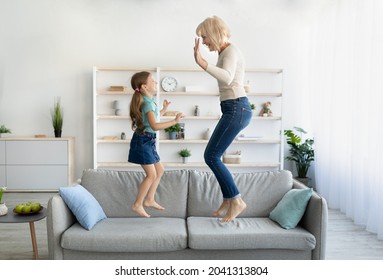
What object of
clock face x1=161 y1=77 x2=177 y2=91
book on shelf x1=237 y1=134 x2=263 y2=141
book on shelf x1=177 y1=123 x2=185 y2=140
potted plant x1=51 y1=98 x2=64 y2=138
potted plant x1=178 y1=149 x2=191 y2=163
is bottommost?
potted plant x1=178 y1=149 x2=191 y2=163

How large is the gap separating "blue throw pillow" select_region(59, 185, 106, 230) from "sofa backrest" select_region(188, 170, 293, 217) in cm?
84

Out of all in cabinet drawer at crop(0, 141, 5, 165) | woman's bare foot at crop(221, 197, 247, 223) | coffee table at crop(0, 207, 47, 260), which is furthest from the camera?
cabinet drawer at crop(0, 141, 5, 165)

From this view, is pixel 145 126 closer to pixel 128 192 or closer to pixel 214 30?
pixel 214 30

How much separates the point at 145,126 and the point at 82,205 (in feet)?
3.38

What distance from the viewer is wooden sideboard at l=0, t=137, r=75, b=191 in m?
7.20

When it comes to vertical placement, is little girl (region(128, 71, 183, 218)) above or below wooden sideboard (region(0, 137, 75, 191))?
above

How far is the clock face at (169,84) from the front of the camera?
24.6 feet

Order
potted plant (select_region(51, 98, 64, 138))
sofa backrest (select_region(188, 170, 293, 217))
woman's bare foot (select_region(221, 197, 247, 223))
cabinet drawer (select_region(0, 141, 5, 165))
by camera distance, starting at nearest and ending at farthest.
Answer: woman's bare foot (select_region(221, 197, 247, 223)), sofa backrest (select_region(188, 170, 293, 217)), cabinet drawer (select_region(0, 141, 5, 165)), potted plant (select_region(51, 98, 64, 138))

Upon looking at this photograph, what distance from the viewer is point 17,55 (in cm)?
761

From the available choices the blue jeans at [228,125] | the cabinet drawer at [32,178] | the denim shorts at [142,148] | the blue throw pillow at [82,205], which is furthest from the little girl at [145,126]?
the cabinet drawer at [32,178]

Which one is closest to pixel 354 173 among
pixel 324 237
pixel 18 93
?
pixel 324 237

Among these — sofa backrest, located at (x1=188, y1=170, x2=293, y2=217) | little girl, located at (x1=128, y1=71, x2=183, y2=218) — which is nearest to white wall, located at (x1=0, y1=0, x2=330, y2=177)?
sofa backrest, located at (x1=188, y1=170, x2=293, y2=217)

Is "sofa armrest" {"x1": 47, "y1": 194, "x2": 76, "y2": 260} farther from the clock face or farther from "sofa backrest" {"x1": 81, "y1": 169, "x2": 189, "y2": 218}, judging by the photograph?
the clock face
